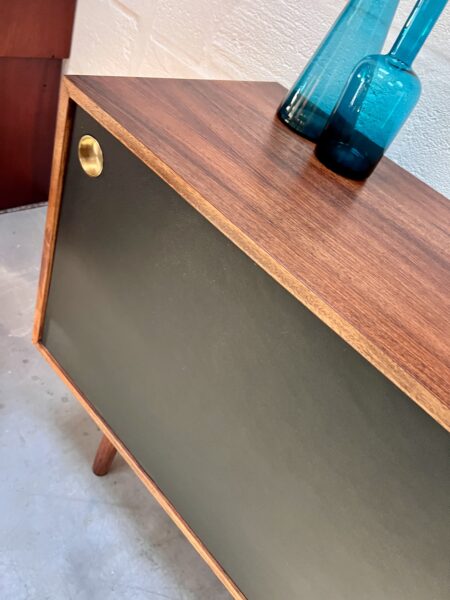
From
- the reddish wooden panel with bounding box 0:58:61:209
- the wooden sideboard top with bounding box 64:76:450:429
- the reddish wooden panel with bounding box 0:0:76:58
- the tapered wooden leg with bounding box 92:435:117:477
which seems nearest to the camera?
the wooden sideboard top with bounding box 64:76:450:429

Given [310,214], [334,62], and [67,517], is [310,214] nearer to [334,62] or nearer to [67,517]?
[334,62]

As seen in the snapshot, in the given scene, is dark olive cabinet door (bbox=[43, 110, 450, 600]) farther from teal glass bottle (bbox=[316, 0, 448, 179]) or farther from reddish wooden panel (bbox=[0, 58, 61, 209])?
reddish wooden panel (bbox=[0, 58, 61, 209])

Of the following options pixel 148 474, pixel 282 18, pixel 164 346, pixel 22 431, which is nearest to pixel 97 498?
pixel 22 431

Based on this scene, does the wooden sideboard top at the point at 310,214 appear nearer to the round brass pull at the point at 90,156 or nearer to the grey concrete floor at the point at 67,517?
the round brass pull at the point at 90,156

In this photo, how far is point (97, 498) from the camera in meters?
1.03

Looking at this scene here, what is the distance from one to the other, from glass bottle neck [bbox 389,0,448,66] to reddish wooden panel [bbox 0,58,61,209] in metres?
1.05

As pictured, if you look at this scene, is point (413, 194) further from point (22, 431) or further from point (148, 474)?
point (22, 431)

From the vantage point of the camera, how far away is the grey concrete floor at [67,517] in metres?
0.91

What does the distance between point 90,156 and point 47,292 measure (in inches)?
10.1

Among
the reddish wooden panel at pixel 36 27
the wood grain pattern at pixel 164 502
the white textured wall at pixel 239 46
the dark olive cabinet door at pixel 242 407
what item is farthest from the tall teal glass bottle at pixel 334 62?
the reddish wooden panel at pixel 36 27

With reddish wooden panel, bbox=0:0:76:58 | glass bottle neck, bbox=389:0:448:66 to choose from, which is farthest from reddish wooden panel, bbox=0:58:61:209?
glass bottle neck, bbox=389:0:448:66

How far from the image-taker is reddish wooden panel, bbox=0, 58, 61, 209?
138 centimetres

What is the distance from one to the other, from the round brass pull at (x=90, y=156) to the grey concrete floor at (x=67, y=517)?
2.08 feet

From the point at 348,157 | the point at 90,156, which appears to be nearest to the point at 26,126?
the point at 90,156
